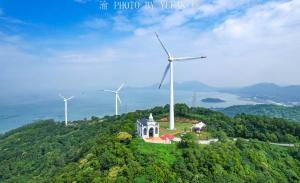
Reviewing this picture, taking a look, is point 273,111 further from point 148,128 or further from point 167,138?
point 148,128

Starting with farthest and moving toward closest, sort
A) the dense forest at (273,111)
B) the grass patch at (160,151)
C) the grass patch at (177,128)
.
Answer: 1. the dense forest at (273,111)
2. the grass patch at (177,128)
3. the grass patch at (160,151)

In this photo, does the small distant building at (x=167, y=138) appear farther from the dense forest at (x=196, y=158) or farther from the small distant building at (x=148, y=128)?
the dense forest at (x=196, y=158)

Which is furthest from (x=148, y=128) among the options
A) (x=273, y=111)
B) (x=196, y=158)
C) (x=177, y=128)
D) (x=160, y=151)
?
(x=273, y=111)

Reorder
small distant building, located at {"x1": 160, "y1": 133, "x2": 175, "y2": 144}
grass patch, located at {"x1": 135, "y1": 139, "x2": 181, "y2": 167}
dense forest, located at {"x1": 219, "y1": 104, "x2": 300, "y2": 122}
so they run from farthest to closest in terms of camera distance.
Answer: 1. dense forest, located at {"x1": 219, "y1": 104, "x2": 300, "y2": 122}
2. small distant building, located at {"x1": 160, "y1": 133, "x2": 175, "y2": 144}
3. grass patch, located at {"x1": 135, "y1": 139, "x2": 181, "y2": 167}

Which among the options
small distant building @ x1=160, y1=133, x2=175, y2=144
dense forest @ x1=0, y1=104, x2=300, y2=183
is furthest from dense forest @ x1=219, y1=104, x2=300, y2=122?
small distant building @ x1=160, y1=133, x2=175, y2=144

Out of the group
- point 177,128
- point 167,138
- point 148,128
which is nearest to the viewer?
point 167,138

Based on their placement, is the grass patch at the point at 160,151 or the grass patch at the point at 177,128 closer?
the grass patch at the point at 160,151

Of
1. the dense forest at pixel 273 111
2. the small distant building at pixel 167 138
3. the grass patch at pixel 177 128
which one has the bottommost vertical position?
the dense forest at pixel 273 111

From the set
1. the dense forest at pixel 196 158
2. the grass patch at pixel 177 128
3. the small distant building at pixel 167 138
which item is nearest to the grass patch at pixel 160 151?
the dense forest at pixel 196 158

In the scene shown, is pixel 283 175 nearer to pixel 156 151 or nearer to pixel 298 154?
pixel 298 154

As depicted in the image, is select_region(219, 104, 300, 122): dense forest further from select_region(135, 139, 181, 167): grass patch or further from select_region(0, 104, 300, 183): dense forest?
select_region(135, 139, 181, 167): grass patch

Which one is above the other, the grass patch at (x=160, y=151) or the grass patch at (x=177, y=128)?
the grass patch at (x=177, y=128)
